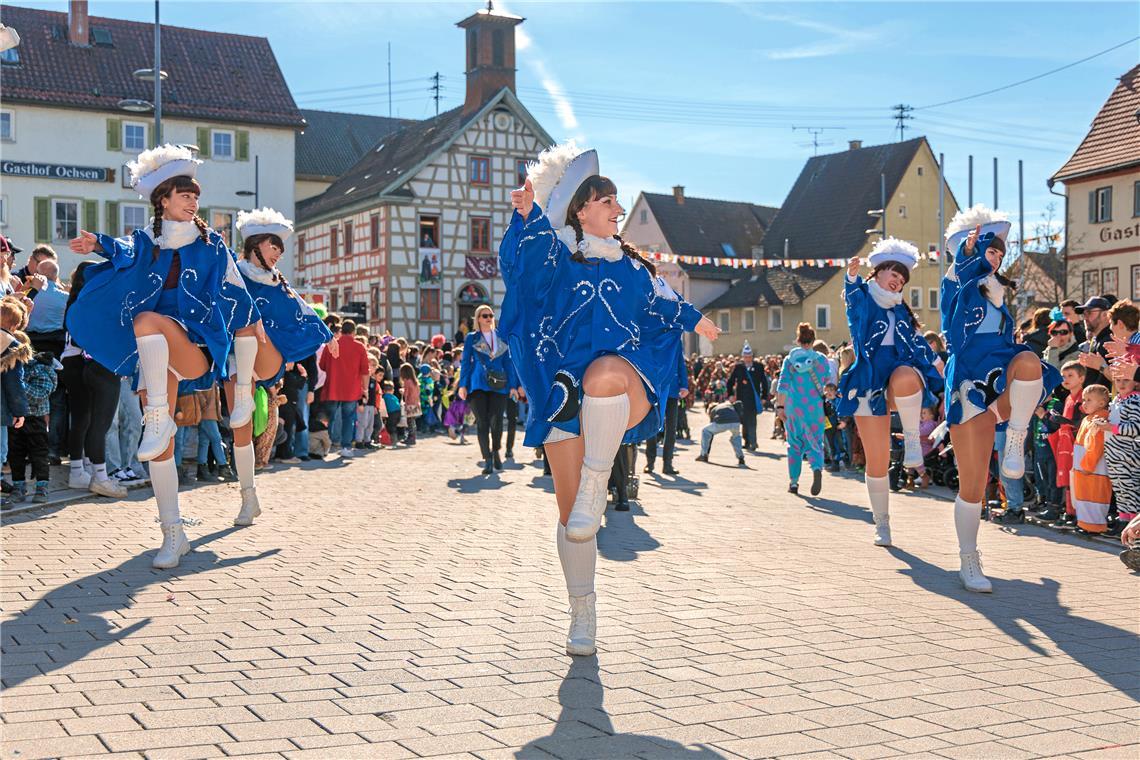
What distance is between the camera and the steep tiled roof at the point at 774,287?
2574 inches

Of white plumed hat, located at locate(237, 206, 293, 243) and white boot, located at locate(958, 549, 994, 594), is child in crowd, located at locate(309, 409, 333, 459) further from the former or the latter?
white boot, located at locate(958, 549, 994, 594)

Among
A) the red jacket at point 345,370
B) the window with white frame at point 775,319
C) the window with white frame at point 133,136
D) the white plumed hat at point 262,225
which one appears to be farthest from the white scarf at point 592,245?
the window with white frame at point 775,319

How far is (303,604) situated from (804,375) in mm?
9854

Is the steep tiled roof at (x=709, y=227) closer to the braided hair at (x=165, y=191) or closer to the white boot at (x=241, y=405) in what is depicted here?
the white boot at (x=241, y=405)

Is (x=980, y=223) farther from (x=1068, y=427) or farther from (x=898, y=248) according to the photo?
(x=1068, y=427)

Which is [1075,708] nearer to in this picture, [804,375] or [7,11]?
[804,375]

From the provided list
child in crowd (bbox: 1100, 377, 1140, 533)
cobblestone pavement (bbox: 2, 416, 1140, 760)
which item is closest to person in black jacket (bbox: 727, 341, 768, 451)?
child in crowd (bbox: 1100, 377, 1140, 533)

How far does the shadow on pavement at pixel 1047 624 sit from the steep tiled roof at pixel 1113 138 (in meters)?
36.1

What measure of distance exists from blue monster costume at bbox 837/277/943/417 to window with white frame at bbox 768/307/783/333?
5746 cm

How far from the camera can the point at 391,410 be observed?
2122 centimetres

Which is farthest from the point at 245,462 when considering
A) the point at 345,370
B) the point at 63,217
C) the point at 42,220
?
the point at 63,217

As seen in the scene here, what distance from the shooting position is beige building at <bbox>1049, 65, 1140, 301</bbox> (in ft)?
135

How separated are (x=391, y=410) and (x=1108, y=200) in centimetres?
3077

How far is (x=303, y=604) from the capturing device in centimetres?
657
